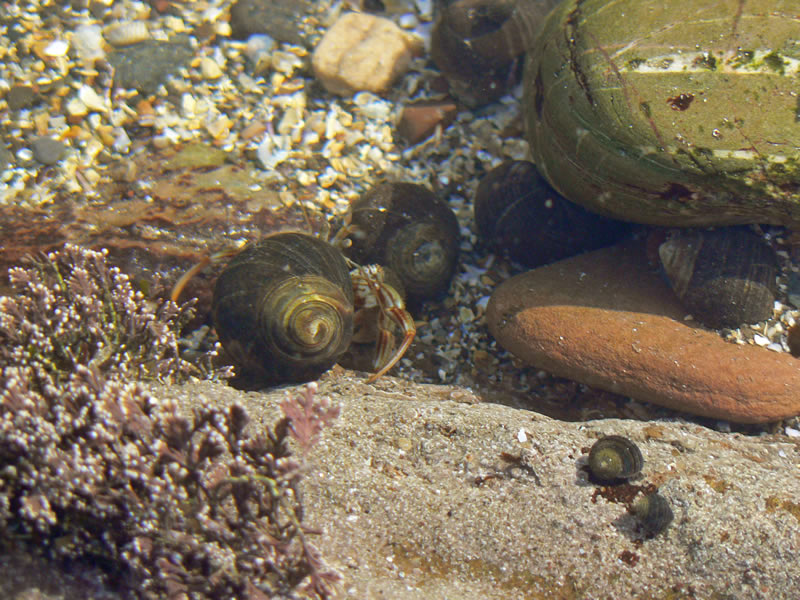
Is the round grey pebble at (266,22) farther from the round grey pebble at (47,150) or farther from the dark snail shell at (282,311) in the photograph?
the dark snail shell at (282,311)

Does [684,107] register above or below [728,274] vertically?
above

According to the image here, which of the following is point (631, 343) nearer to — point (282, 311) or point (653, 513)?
point (653, 513)

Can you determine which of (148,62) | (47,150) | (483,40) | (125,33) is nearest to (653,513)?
(483,40)

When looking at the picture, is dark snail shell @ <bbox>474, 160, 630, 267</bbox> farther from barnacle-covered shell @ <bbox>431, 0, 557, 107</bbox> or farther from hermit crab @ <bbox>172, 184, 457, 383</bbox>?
hermit crab @ <bbox>172, 184, 457, 383</bbox>

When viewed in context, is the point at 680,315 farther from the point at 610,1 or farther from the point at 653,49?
the point at 610,1

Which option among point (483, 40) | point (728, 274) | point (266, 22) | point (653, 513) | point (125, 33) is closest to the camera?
point (653, 513)

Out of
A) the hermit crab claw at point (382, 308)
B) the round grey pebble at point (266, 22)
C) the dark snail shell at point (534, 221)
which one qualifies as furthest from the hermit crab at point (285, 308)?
the round grey pebble at point (266, 22)
